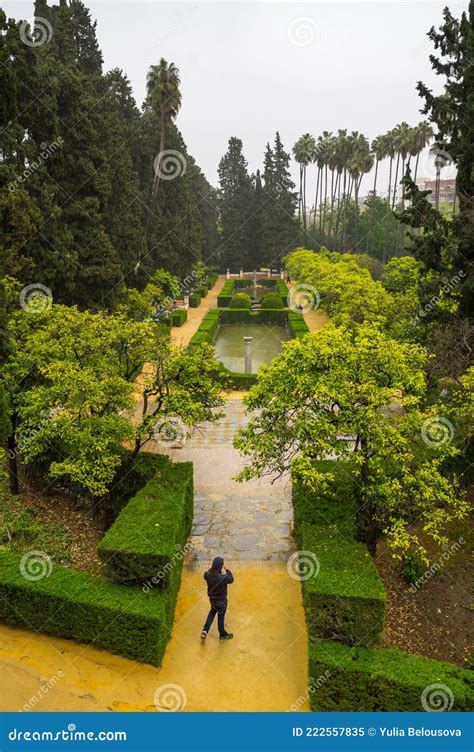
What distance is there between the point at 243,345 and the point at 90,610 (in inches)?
1007

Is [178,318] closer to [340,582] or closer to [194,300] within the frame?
[194,300]

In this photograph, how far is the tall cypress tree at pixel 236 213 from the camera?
62.2m

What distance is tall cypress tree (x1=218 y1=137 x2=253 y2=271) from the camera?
62.2 meters

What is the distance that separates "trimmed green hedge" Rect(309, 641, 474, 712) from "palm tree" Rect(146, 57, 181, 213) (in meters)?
34.9

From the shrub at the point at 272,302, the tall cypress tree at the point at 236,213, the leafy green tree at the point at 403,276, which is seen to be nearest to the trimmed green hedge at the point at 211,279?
the tall cypress tree at the point at 236,213

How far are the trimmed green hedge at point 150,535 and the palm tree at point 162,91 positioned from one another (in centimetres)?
3066

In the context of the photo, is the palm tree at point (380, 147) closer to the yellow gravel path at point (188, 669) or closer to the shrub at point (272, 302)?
the shrub at point (272, 302)

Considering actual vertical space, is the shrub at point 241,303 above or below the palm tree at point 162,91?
below

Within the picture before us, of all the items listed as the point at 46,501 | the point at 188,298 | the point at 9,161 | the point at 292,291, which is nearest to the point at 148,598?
the point at 46,501

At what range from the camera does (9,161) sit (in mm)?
19062

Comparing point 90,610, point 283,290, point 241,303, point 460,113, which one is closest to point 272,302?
point 241,303

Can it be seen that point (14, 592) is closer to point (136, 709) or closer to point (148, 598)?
point (148, 598)

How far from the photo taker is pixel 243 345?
33000mm

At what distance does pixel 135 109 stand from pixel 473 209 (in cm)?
3247
